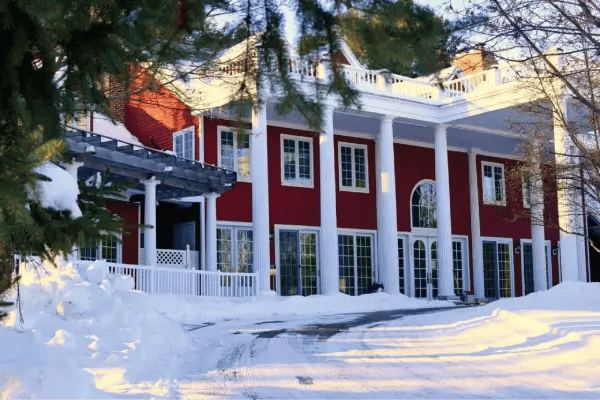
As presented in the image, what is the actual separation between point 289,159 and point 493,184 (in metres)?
9.56

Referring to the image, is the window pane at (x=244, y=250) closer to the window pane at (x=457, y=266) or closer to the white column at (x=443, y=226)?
the white column at (x=443, y=226)

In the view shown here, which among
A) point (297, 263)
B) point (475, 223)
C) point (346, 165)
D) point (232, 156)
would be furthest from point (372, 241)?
point (232, 156)

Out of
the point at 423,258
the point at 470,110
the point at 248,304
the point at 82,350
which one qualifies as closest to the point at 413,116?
the point at 470,110

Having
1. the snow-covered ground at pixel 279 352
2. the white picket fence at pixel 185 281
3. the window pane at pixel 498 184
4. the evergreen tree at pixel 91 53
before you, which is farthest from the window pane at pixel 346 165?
the evergreen tree at pixel 91 53

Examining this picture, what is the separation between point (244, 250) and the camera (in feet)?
79.8

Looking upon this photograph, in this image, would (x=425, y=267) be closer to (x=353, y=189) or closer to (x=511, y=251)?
(x=353, y=189)

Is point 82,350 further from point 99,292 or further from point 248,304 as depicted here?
point 248,304

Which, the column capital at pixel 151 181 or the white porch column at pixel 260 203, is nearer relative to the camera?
the column capital at pixel 151 181

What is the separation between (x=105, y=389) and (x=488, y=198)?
1008 inches

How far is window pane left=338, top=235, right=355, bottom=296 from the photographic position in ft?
85.5

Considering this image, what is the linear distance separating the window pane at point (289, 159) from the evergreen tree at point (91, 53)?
20.7 metres

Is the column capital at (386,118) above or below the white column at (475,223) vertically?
above

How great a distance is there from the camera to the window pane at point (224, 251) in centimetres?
2359

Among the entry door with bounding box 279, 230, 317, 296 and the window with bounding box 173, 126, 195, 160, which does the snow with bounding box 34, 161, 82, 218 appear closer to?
the window with bounding box 173, 126, 195, 160
